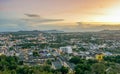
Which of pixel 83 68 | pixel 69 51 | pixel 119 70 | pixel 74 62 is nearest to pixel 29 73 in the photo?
pixel 83 68

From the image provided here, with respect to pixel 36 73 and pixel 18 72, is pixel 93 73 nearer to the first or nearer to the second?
pixel 36 73

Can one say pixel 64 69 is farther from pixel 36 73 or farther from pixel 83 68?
pixel 36 73

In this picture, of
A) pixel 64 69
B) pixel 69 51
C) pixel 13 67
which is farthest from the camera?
pixel 69 51

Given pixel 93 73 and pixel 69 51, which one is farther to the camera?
pixel 69 51

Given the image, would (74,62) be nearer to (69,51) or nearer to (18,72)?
Result: (18,72)

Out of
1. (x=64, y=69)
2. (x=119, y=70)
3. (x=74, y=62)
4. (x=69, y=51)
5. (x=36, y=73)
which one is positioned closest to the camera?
(x=36, y=73)

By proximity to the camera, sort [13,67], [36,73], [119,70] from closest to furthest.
Result: 1. [36,73]
2. [119,70]
3. [13,67]

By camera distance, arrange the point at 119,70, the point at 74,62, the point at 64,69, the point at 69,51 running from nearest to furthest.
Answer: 1. the point at 119,70
2. the point at 64,69
3. the point at 74,62
4. the point at 69,51

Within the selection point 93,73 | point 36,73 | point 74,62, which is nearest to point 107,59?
point 74,62

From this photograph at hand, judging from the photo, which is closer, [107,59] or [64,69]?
[64,69]
